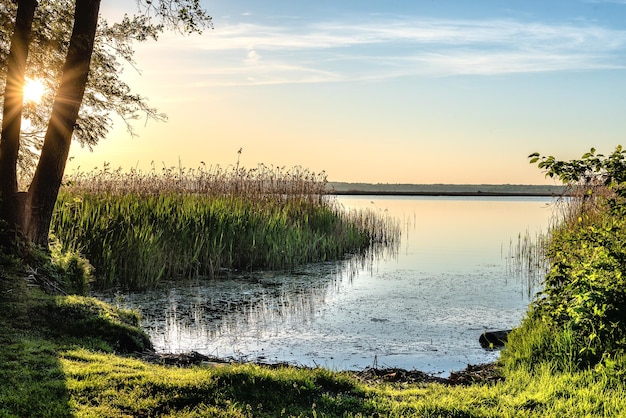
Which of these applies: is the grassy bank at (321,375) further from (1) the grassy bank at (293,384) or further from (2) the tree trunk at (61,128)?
(2) the tree trunk at (61,128)

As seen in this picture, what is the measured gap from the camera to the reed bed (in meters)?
11.9

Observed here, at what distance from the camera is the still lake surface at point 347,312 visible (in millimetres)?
7578

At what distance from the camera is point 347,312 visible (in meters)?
9.98

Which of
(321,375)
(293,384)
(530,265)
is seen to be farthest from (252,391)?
(530,265)

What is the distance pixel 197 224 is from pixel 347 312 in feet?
17.6

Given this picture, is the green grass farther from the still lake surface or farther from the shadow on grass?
the still lake surface

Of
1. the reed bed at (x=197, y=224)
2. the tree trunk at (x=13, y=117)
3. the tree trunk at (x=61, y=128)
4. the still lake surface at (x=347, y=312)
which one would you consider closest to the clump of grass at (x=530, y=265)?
the still lake surface at (x=347, y=312)

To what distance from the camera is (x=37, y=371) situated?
5.18 m

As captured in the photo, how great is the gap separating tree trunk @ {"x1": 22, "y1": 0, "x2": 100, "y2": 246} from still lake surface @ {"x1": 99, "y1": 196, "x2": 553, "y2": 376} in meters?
1.95

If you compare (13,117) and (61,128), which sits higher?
(13,117)

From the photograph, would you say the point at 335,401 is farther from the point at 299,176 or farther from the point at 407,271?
the point at 299,176

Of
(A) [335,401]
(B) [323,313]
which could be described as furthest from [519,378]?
(B) [323,313]

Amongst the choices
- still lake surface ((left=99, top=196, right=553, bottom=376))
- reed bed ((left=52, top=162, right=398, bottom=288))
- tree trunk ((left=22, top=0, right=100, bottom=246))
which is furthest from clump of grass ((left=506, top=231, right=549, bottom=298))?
tree trunk ((left=22, top=0, right=100, bottom=246))

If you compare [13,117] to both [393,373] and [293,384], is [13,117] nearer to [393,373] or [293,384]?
[293,384]
